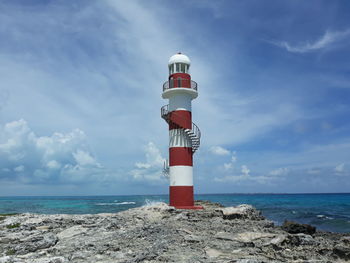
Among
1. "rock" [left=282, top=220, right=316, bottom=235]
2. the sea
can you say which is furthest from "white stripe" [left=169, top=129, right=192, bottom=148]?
"rock" [left=282, top=220, right=316, bottom=235]

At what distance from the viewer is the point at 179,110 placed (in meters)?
18.6

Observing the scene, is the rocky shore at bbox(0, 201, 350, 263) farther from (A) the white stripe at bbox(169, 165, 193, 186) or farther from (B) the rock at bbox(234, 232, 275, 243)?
(A) the white stripe at bbox(169, 165, 193, 186)

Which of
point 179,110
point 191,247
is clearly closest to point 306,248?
point 191,247

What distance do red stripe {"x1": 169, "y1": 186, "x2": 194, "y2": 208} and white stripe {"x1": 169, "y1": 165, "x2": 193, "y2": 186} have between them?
0.75 feet

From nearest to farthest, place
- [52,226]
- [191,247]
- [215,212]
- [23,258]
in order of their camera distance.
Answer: [23,258], [191,247], [52,226], [215,212]

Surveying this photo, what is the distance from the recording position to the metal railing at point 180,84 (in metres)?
→ 18.7

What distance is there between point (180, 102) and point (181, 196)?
545 centimetres

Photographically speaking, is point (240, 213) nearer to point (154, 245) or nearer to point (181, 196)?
point (181, 196)

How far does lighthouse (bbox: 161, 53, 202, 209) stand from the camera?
18.1 meters

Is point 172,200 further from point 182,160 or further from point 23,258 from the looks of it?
point 23,258

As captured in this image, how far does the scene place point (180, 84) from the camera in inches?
735

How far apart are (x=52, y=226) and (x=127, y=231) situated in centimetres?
371

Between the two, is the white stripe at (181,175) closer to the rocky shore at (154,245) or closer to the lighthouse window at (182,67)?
the rocky shore at (154,245)

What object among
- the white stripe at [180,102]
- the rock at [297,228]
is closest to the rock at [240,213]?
the rock at [297,228]
